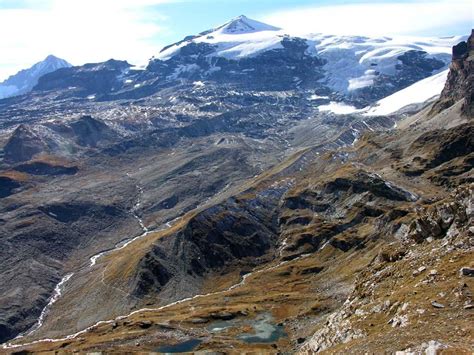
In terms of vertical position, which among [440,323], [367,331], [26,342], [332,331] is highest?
[440,323]

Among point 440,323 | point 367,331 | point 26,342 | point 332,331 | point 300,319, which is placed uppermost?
point 440,323

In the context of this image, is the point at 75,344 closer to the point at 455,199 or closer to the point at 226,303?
the point at 226,303

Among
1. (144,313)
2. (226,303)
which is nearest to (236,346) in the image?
(226,303)

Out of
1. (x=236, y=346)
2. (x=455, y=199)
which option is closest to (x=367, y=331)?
(x=455, y=199)

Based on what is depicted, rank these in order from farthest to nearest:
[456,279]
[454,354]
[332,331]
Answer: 1. [332,331]
2. [456,279]
3. [454,354]

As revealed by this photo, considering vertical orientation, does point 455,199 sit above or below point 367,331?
above

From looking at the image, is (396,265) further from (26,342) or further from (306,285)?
(26,342)

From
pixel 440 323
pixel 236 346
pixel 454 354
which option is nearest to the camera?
pixel 454 354

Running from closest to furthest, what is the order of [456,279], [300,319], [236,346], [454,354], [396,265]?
[454,354]
[456,279]
[396,265]
[236,346]
[300,319]

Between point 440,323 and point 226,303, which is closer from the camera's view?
point 440,323
